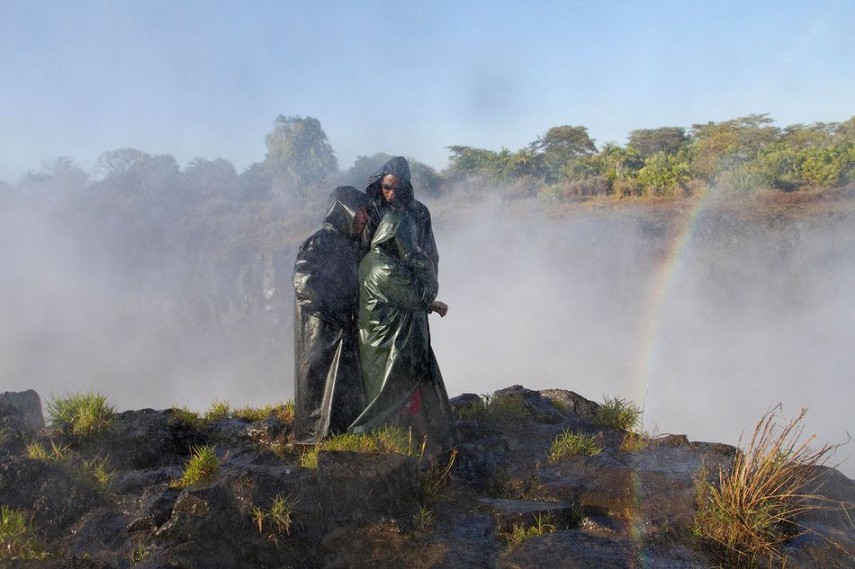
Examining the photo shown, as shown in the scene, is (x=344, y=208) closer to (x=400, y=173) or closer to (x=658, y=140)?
(x=400, y=173)

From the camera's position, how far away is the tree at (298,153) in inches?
1912

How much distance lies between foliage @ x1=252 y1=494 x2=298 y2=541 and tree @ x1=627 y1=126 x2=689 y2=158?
42.1m

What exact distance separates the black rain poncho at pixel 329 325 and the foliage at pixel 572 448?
68.8 inches

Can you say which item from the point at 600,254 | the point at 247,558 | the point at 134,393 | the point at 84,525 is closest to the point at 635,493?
the point at 247,558

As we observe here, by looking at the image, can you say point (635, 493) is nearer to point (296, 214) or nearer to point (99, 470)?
point (99, 470)

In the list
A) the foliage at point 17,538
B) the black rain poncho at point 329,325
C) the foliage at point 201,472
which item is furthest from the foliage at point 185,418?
the foliage at point 17,538

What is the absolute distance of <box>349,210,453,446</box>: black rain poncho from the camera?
18.7ft

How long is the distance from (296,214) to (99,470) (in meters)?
36.4

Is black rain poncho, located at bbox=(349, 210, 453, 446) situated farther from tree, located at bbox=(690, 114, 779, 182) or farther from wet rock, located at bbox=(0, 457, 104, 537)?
tree, located at bbox=(690, 114, 779, 182)

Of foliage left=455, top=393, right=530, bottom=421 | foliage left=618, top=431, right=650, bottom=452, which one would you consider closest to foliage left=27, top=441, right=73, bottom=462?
foliage left=455, top=393, right=530, bottom=421

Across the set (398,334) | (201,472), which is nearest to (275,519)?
(201,472)

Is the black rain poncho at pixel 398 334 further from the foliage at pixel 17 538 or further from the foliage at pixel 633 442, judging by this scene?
the foliage at pixel 17 538

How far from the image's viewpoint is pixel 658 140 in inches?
1714

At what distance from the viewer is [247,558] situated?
407 cm
